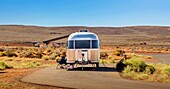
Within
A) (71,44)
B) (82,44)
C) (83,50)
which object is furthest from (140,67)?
(71,44)

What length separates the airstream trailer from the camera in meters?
26.1

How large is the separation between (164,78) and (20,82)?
7.98m

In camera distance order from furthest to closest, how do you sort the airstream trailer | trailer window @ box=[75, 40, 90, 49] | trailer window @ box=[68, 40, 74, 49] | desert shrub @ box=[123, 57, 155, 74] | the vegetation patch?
1. trailer window @ box=[68, 40, 74, 49]
2. trailer window @ box=[75, 40, 90, 49]
3. the airstream trailer
4. desert shrub @ box=[123, 57, 155, 74]
5. the vegetation patch

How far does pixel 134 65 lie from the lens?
2533 cm

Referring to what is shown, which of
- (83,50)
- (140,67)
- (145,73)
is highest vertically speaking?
(83,50)

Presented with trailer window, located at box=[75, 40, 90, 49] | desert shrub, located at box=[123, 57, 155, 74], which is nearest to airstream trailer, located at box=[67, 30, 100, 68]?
trailer window, located at box=[75, 40, 90, 49]

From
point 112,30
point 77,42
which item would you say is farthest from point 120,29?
point 77,42

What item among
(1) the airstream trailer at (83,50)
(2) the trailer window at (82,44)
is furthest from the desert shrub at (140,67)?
(2) the trailer window at (82,44)

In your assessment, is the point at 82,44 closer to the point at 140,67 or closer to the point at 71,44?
the point at 71,44

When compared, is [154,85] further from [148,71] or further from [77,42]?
[77,42]

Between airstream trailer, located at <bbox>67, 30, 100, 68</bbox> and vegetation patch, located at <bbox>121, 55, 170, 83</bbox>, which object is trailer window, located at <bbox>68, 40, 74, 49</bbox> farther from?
vegetation patch, located at <bbox>121, 55, 170, 83</bbox>

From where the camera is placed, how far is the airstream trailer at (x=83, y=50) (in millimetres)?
26141

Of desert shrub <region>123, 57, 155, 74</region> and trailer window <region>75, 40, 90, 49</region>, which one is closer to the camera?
desert shrub <region>123, 57, 155, 74</region>

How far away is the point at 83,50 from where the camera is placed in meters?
26.2
